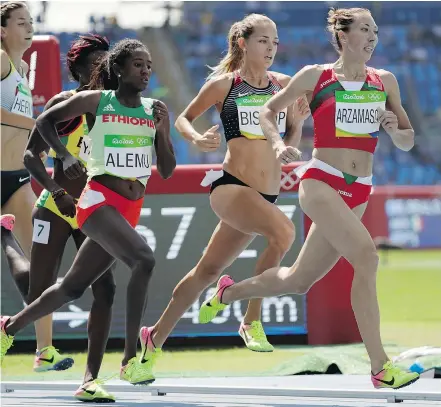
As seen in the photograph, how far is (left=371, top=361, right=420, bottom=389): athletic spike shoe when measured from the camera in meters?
5.82

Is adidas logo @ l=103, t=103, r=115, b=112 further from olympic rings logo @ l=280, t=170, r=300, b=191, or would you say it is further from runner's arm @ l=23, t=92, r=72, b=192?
olympic rings logo @ l=280, t=170, r=300, b=191

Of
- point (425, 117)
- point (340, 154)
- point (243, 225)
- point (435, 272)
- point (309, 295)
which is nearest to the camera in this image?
point (340, 154)

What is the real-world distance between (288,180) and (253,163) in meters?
2.62

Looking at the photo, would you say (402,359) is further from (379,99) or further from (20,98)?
(20,98)

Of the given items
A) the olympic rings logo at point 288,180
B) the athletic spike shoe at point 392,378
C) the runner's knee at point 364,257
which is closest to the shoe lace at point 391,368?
the athletic spike shoe at point 392,378

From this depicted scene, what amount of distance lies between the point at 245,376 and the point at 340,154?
99.3 inches

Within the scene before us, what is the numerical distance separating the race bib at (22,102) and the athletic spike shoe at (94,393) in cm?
220

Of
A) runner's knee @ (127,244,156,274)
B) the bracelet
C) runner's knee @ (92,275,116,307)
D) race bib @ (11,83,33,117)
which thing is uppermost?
race bib @ (11,83,33,117)

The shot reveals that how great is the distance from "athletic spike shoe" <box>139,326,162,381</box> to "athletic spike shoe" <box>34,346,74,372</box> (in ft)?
1.77

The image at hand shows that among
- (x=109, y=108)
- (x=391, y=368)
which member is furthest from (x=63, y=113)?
(x=391, y=368)

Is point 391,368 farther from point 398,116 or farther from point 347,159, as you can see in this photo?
point 398,116

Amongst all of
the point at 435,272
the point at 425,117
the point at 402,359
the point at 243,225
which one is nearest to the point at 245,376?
the point at 402,359

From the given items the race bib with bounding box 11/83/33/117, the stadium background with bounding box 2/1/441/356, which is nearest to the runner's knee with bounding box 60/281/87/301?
the race bib with bounding box 11/83/33/117

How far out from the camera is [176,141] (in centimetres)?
3519
